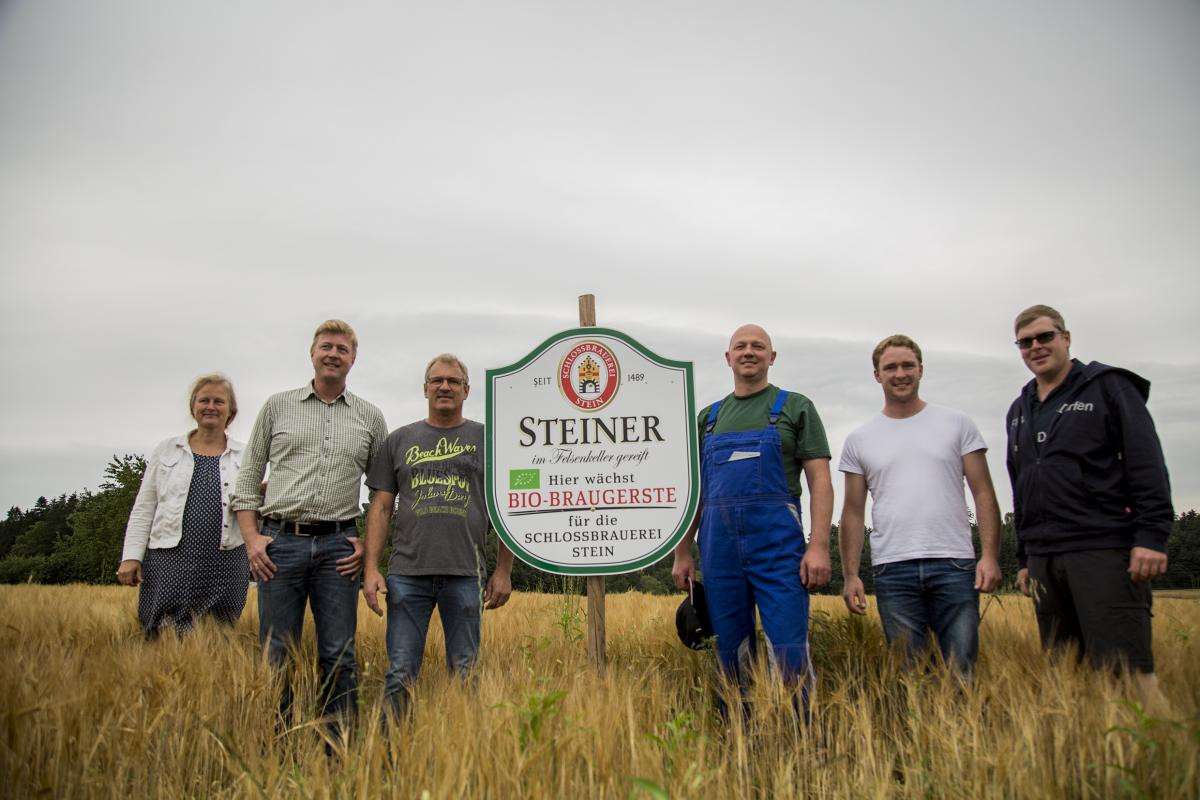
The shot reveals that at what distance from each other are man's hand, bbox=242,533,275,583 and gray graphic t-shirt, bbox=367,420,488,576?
2.05 ft

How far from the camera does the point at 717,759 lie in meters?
2.91

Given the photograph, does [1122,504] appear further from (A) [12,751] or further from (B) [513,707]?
(A) [12,751]

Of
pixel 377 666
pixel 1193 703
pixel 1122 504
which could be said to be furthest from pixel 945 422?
pixel 377 666

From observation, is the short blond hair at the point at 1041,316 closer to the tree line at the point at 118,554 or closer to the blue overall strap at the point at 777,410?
the blue overall strap at the point at 777,410

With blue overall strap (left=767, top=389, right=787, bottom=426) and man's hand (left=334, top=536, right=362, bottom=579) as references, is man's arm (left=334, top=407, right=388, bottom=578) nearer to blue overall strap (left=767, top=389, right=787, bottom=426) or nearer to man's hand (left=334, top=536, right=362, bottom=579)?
man's hand (left=334, top=536, right=362, bottom=579)

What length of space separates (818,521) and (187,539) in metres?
3.90

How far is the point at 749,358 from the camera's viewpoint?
3969 millimetres

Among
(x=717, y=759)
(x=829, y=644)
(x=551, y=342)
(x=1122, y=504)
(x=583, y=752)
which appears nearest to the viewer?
(x=583, y=752)

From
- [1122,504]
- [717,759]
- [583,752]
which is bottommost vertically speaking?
[717,759]

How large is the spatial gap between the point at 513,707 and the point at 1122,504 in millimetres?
3194

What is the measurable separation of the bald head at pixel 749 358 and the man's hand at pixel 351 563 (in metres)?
2.31

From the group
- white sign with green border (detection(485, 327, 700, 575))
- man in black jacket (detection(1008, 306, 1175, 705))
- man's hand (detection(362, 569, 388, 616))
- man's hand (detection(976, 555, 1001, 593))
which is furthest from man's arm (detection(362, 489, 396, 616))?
man in black jacket (detection(1008, 306, 1175, 705))

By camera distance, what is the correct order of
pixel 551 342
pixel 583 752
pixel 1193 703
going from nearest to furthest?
Answer: pixel 583 752
pixel 1193 703
pixel 551 342

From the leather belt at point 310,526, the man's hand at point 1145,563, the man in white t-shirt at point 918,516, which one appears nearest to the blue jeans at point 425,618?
the leather belt at point 310,526
